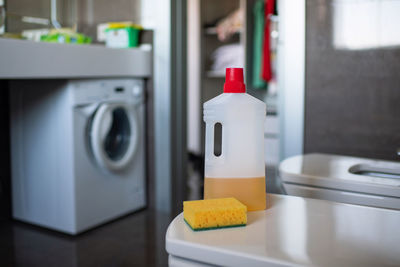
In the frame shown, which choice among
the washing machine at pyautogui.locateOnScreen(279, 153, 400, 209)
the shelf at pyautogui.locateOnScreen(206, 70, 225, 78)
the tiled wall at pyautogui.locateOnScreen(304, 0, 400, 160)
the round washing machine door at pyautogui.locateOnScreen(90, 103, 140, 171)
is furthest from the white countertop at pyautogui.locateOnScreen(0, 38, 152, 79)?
the shelf at pyautogui.locateOnScreen(206, 70, 225, 78)

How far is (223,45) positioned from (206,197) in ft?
12.1

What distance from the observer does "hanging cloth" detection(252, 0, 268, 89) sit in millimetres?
3811

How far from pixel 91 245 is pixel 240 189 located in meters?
1.59

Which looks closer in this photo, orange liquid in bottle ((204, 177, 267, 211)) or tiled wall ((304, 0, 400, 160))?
orange liquid in bottle ((204, 177, 267, 211))

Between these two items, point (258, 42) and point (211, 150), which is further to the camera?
point (258, 42)

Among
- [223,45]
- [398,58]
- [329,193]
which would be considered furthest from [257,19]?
[329,193]

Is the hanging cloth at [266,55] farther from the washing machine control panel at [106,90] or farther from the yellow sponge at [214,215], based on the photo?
the yellow sponge at [214,215]

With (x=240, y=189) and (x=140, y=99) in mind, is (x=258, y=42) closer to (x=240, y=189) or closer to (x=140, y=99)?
(x=140, y=99)

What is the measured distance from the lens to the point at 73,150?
2.26m

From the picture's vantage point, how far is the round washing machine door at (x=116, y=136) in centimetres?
237

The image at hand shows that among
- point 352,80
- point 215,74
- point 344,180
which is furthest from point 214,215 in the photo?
point 215,74

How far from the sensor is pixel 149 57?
2.68 metres

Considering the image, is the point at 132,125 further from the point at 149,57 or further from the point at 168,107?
the point at 149,57

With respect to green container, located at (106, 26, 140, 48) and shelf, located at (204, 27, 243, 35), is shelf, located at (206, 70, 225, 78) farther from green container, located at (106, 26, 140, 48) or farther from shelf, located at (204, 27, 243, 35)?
green container, located at (106, 26, 140, 48)
